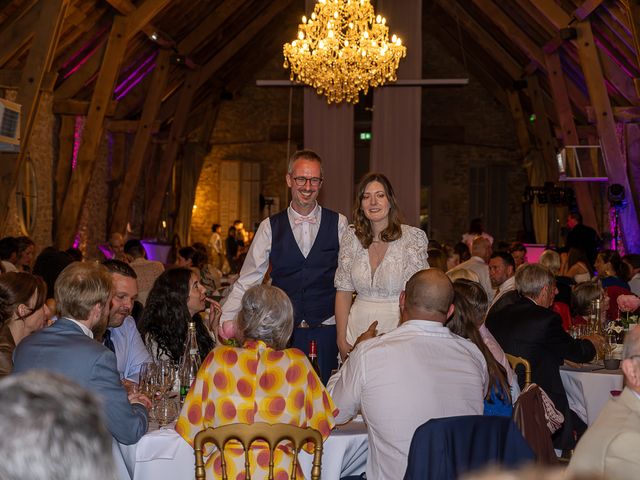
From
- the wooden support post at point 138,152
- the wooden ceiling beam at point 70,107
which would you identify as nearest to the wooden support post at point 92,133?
the wooden ceiling beam at point 70,107

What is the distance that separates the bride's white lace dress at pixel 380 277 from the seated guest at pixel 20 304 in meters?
1.25

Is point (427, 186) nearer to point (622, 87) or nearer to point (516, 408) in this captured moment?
point (622, 87)

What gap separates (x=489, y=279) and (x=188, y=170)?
36.6 ft

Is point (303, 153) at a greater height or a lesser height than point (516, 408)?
greater

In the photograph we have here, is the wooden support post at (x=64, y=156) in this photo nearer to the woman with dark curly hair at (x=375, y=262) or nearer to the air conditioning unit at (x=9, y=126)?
the air conditioning unit at (x=9, y=126)

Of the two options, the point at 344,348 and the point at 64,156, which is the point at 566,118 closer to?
the point at 64,156

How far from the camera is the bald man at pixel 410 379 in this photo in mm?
2895

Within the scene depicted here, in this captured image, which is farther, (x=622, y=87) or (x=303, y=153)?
(x=622, y=87)

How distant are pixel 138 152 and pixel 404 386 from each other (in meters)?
10.7

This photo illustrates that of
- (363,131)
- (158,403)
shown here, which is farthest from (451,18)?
(158,403)

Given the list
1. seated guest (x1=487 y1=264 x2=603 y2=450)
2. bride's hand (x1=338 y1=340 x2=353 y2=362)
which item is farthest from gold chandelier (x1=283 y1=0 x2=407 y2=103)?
bride's hand (x1=338 y1=340 x2=353 y2=362)

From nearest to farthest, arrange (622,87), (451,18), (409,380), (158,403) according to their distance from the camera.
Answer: (409,380)
(158,403)
(622,87)
(451,18)

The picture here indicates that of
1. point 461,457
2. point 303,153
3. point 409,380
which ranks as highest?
point 303,153

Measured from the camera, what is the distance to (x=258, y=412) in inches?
109
